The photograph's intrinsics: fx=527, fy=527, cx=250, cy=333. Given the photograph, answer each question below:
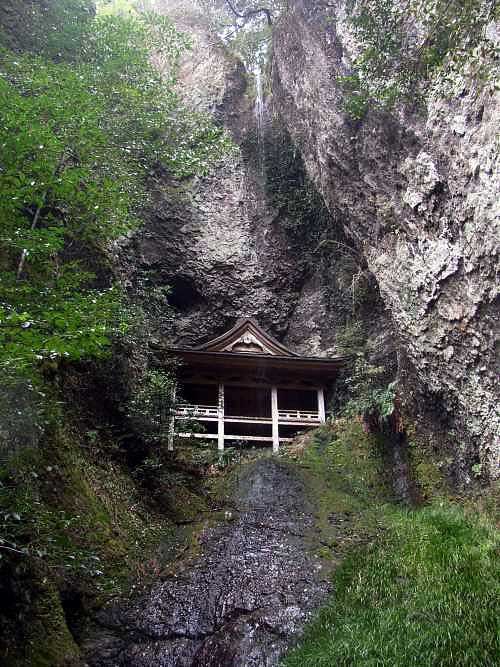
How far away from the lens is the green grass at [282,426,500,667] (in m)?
5.39

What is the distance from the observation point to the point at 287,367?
51.4 feet

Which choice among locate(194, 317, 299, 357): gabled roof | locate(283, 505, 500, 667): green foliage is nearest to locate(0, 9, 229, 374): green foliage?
locate(283, 505, 500, 667): green foliage

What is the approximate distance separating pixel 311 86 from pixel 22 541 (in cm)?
1653

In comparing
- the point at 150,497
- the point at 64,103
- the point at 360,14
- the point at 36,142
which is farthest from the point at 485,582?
the point at 360,14

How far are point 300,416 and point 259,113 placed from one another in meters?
14.7

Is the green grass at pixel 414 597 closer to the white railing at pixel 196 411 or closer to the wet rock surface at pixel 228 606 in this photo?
the wet rock surface at pixel 228 606

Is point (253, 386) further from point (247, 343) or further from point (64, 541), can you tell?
point (64, 541)

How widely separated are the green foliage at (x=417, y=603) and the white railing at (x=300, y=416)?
6269 mm

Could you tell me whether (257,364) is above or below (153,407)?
above

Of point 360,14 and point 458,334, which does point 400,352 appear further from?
point 360,14

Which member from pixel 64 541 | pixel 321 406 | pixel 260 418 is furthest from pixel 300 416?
pixel 64 541

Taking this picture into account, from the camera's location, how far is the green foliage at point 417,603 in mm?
5379

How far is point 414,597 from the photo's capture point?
655 cm

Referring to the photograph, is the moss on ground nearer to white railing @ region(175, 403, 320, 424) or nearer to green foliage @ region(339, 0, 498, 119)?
white railing @ region(175, 403, 320, 424)
